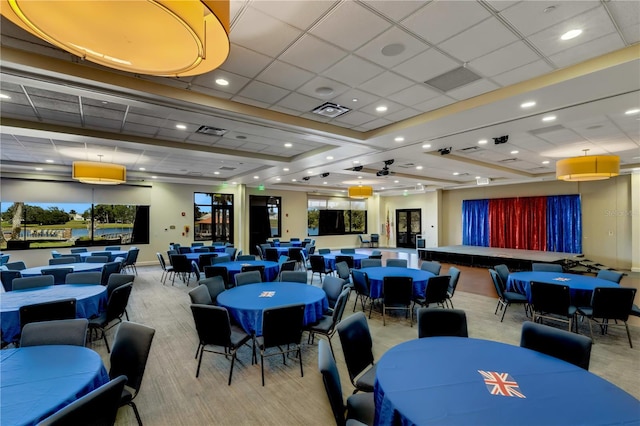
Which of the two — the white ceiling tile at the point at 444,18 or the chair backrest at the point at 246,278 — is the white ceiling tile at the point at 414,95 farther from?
the chair backrest at the point at 246,278

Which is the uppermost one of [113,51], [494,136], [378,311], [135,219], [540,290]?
[494,136]

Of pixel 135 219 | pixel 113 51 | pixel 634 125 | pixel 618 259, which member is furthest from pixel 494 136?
pixel 135 219

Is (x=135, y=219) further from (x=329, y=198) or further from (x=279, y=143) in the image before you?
(x=329, y=198)

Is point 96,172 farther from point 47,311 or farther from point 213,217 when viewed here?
point 213,217

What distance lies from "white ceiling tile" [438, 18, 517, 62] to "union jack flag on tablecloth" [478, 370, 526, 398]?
318 centimetres

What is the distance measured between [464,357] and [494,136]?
5593 millimetres

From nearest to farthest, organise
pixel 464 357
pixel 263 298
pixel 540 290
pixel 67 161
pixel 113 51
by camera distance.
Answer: pixel 113 51 → pixel 464 357 → pixel 263 298 → pixel 540 290 → pixel 67 161

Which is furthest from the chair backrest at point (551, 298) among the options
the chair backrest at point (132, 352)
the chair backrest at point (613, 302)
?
the chair backrest at point (132, 352)

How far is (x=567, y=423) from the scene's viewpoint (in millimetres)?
1558

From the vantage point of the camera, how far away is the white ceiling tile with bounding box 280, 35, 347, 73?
333 centimetres

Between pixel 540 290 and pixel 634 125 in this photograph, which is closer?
pixel 540 290

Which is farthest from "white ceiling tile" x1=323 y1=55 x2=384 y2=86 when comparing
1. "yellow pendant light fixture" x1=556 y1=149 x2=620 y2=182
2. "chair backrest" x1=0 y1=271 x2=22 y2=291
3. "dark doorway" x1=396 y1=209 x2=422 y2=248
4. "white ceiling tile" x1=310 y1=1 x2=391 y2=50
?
"dark doorway" x1=396 y1=209 x2=422 y2=248

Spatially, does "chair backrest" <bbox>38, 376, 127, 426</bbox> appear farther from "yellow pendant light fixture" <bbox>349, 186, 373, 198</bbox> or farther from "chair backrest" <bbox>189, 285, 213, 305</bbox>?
"yellow pendant light fixture" <bbox>349, 186, 373, 198</bbox>

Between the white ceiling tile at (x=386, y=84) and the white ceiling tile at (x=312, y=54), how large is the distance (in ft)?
2.47
